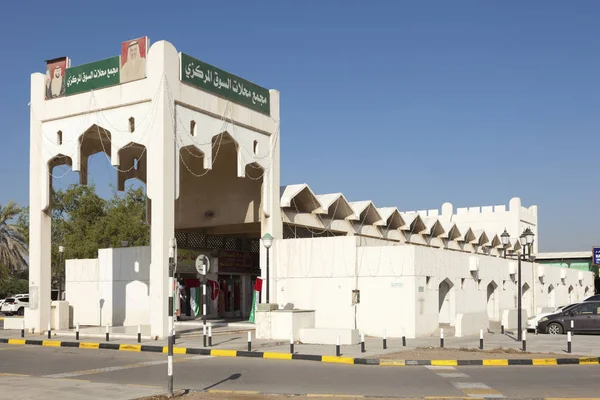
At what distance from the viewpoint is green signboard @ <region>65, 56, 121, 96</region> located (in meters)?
26.4

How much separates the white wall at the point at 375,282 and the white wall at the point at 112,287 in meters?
6.97

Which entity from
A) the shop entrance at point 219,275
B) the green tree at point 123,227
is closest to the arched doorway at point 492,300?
the shop entrance at point 219,275

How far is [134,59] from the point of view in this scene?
25.8 meters

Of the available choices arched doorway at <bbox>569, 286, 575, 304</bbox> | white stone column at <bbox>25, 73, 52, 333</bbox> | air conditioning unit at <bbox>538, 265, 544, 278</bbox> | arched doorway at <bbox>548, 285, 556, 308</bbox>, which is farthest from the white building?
arched doorway at <bbox>569, 286, 575, 304</bbox>

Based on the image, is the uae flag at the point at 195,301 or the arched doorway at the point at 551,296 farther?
the arched doorway at the point at 551,296

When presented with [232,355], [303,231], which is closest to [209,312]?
[303,231]

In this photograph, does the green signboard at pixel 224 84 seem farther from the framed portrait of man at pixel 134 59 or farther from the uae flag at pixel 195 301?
the uae flag at pixel 195 301

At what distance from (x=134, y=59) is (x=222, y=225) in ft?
34.4

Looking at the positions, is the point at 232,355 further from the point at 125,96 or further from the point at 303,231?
the point at 303,231

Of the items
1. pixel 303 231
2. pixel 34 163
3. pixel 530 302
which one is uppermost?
pixel 34 163

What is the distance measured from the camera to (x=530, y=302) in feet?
145

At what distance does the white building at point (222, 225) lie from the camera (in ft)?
83.5

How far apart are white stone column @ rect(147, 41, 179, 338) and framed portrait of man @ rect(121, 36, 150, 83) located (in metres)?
0.37

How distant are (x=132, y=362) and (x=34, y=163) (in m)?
13.3
